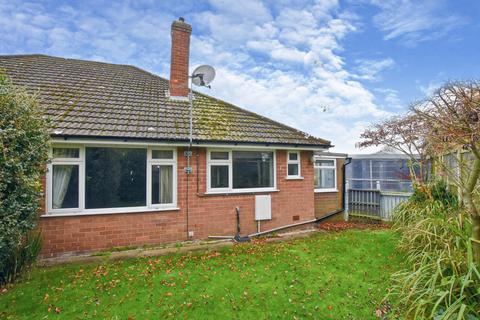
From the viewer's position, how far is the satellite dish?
856 cm

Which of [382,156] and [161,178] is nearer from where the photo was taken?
[161,178]

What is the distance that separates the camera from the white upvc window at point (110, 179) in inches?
259

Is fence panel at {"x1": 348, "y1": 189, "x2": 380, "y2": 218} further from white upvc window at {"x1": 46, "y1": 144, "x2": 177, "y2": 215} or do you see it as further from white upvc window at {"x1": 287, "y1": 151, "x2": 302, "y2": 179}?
white upvc window at {"x1": 46, "y1": 144, "x2": 177, "y2": 215}

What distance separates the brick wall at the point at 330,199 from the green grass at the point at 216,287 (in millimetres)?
4788

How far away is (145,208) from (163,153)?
1.75m

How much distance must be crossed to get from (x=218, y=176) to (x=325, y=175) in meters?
6.29

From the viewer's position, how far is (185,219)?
7750 mm

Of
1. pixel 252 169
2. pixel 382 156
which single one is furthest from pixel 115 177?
pixel 382 156

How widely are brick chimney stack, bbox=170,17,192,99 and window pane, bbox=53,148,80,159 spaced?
432 cm

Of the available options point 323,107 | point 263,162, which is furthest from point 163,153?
point 323,107

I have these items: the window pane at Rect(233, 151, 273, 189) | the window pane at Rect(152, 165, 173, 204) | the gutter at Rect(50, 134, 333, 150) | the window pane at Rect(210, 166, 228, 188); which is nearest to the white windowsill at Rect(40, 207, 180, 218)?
the window pane at Rect(152, 165, 173, 204)

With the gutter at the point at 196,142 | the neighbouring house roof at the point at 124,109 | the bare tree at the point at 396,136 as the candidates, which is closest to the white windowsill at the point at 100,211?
the gutter at the point at 196,142

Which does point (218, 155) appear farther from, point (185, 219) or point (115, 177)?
point (115, 177)

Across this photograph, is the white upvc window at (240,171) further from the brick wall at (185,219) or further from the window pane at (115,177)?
the window pane at (115,177)
